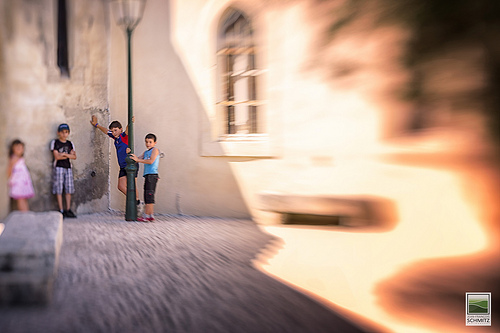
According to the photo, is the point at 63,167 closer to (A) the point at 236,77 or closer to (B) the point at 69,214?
(B) the point at 69,214

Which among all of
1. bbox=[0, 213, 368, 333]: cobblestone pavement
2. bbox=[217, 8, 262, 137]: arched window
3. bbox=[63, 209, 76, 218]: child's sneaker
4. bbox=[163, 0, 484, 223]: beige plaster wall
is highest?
bbox=[217, 8, 262, 137]: arched window

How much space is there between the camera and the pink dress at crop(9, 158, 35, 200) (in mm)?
6789

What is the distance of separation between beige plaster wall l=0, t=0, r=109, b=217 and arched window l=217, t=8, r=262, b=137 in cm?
234

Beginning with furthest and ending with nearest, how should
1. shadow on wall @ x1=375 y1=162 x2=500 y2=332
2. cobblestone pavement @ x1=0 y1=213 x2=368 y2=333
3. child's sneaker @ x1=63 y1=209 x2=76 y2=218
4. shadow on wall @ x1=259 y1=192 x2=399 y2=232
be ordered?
child's sneaker @ x1=63 y1=209 x2=76 y2=218, shadow on wall @ x1=259 y1=192 x2=399 y2=232, cobblestone pavement @ x1=0 y1=213 x2=368 y2=333, shadow on wall @ x1=375 y1=162 x2=500 y2=332

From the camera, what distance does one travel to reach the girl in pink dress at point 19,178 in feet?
22.3

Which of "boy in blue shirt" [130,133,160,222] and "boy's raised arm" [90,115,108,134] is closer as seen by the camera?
"boy in blue shirt" [130,133,160,222]

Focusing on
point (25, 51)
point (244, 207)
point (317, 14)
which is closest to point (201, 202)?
point (244, 207)

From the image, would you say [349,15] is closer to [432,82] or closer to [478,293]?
[432,82]

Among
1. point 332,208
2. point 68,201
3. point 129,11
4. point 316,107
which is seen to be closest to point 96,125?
point 68,201

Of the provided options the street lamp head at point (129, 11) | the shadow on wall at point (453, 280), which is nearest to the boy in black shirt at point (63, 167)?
the street lamp head at point (129, 11)

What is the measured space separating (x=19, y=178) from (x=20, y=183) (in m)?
0.08

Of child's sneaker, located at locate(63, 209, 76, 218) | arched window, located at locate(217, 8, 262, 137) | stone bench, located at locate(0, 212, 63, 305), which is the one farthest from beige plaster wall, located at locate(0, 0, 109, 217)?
stone bench, located at locate(0, 212, 63, 305)

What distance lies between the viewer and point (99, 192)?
25.9 ft

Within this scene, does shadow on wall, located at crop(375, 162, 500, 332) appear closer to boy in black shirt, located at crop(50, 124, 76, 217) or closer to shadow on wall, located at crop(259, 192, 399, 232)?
shadow on wall, located at crop(259, 192, 399, 232)
